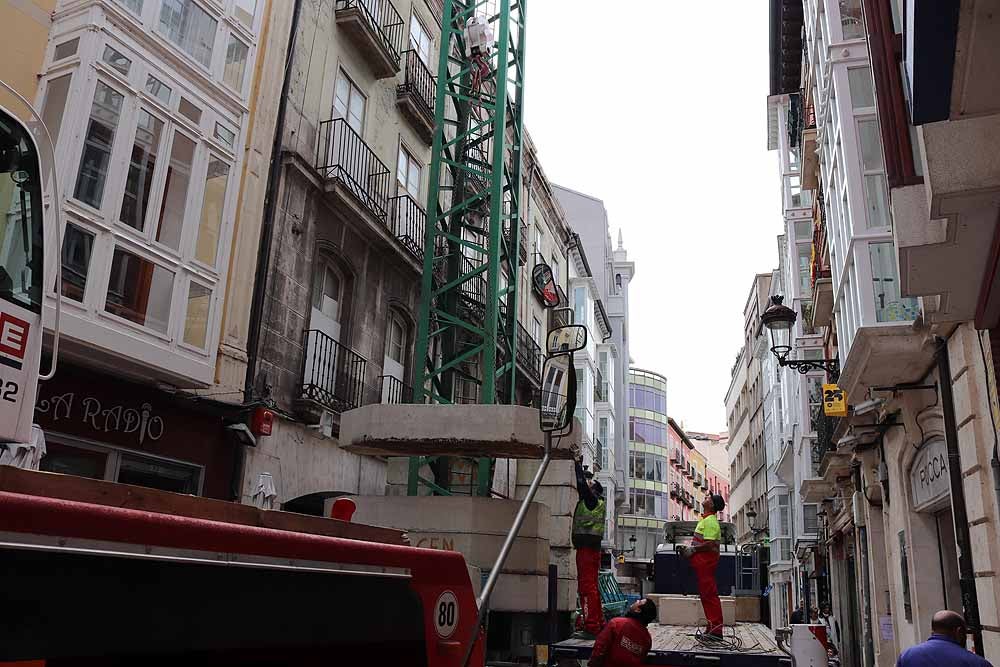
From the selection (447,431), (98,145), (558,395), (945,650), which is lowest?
(945,650)

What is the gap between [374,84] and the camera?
1684cm

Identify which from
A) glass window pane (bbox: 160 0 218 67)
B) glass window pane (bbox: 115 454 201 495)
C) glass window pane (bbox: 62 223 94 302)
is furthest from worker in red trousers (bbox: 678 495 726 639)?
glass window pane (bbox: 160 0 218 67)

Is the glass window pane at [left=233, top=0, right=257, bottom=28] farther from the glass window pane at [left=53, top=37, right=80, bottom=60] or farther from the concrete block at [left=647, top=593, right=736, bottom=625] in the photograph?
the concrete block at [left=647, top=593, right=736, bottom=625]

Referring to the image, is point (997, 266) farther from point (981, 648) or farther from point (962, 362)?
point (981, 648)

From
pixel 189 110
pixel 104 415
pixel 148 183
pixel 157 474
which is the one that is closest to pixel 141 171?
pixel 148 183

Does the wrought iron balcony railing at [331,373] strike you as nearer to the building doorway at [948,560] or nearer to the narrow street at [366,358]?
the narrow street at [366,358]

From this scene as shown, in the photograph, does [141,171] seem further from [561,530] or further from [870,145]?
[870,145]

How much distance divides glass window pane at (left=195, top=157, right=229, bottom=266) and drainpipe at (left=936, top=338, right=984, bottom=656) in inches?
354

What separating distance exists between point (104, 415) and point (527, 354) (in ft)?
57.1

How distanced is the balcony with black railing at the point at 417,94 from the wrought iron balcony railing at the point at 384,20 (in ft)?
1.65

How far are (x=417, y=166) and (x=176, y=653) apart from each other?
17.3 m

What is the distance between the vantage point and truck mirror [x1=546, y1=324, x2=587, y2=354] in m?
4.45

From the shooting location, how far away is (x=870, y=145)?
1178cm

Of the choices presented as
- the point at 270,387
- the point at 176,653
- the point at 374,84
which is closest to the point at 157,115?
the point at 270,387
